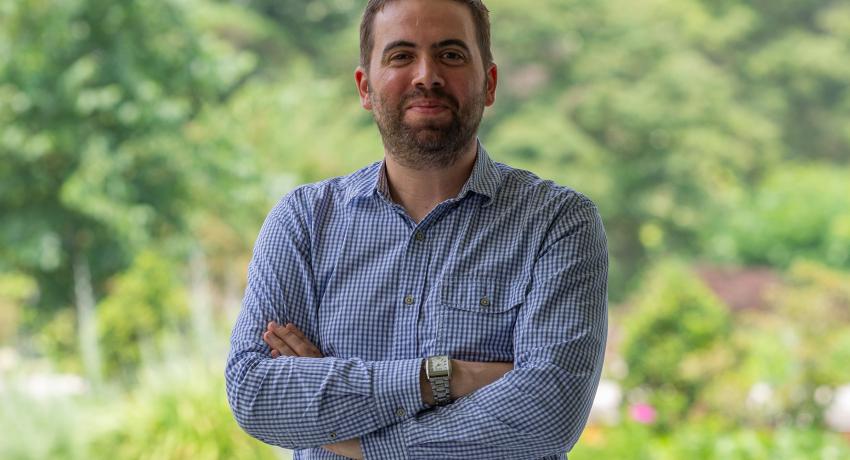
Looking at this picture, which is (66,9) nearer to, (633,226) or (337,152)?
(337,152)

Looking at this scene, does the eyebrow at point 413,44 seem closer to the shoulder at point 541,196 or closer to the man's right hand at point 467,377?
the shoulder at point 541,196

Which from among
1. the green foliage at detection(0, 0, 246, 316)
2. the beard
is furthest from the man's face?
the green foliage at detection(0, 0, 246, 316)

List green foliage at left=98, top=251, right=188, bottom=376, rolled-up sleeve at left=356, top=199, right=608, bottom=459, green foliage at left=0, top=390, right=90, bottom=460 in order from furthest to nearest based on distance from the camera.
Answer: green foliage at left=98, top=251, right=188, bottom=376 < green foliage at left=0, top=390, right=90, bottom=460 < rolled-up sleeve at left=356, top=199, right=608, bottom=459

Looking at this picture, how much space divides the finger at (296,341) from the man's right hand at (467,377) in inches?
6.9

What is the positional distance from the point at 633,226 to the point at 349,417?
26.8ft

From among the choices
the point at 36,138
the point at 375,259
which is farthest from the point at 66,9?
the point at 375,259

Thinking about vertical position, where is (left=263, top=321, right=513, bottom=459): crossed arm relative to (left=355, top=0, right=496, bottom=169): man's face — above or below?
below

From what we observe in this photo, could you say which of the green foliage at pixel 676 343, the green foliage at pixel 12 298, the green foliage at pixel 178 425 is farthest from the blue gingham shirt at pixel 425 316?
the green foliage at pixel 12 298

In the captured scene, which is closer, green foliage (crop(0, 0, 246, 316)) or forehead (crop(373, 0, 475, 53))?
forehead (crop(373, 0, 475, 53))

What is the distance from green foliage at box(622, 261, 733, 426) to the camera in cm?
506

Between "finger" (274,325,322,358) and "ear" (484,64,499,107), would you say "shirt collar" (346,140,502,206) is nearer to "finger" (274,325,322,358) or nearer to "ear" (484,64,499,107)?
"ear" (484,64,499,107)

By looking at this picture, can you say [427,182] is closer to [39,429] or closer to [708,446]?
[708,446]

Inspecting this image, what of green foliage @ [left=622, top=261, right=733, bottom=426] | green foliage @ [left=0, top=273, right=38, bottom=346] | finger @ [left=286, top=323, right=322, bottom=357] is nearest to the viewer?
finger @ [left=286, top=323, right=322, bottom=357]

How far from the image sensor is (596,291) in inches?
55.0
